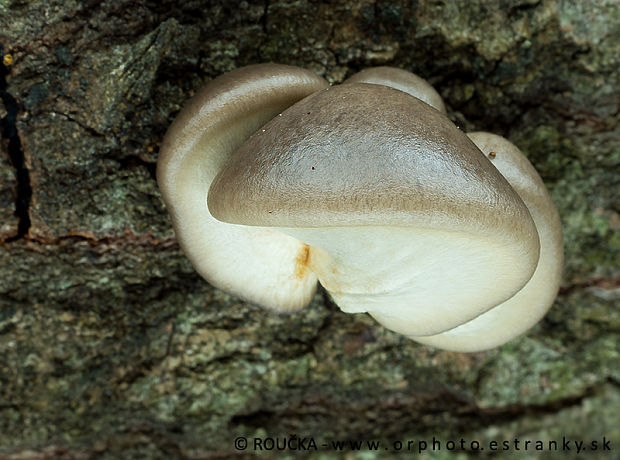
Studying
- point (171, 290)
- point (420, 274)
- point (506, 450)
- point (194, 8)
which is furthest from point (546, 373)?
point (194, 8)

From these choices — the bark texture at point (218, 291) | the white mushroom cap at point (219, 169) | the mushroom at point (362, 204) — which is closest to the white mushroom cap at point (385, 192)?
the mushroom at point (362, 204)

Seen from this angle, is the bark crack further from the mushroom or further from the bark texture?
the mushroom

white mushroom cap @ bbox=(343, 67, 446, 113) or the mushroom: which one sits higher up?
white mushroom cap @ bbox=(343, 67, 446, 113)

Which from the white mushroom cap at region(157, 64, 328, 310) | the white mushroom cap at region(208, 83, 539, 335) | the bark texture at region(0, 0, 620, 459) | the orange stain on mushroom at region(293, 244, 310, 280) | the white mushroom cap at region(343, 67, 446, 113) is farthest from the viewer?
the orange stain on mushroom at region(293, 244, 310, 280)

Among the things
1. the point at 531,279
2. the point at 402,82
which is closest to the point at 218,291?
the point at 402,82

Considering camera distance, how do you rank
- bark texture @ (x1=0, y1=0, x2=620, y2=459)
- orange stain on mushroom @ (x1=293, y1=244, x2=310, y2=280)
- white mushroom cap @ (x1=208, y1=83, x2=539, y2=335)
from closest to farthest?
1. white mushroom cap @ (x1=208, y1=83, x2=539, y2=335)
2. bark texture @ (x1=0, y1=0, x2=620, y2=459)
3. orange stain on mushroom @ (x1=293, y1=244, x2=310, y2=280)

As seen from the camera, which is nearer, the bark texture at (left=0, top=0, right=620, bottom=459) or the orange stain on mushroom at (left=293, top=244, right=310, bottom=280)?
the bark texture at (left=0, top=0, right=620, bottom=459)

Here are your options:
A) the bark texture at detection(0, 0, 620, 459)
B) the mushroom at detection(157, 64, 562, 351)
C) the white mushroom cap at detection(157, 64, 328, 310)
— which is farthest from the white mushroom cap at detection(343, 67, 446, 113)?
the bark texture at detection(0, 0, 620, 459)

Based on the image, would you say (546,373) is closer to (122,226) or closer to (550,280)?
(550,280)
